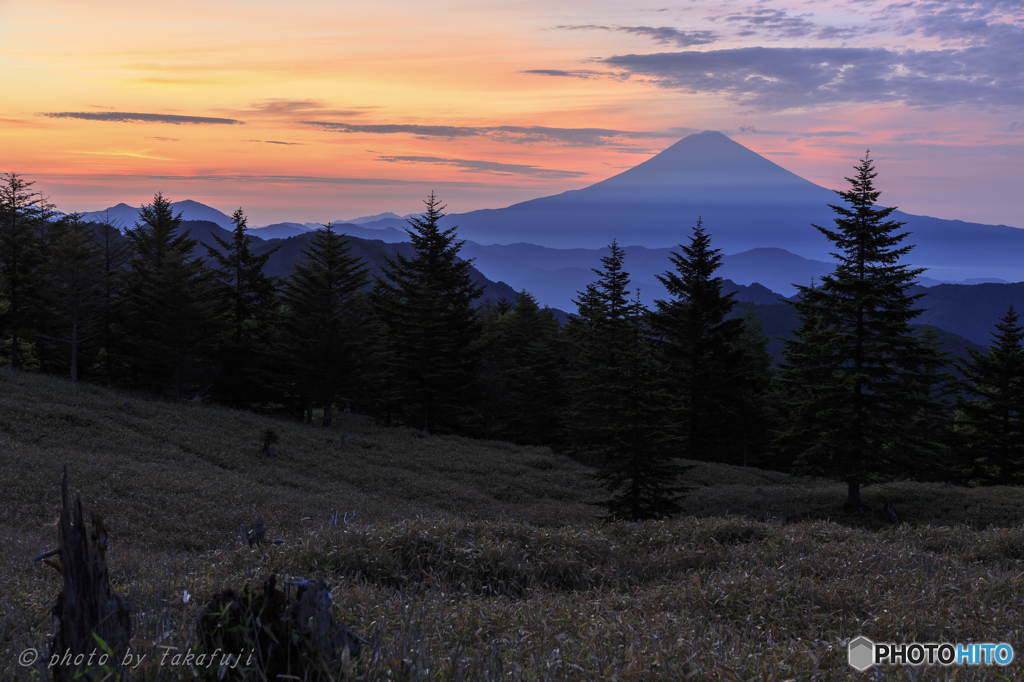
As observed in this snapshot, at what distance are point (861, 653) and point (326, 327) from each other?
3636cm

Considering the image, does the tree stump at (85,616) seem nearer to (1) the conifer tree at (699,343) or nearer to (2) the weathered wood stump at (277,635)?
(2) the weathered wood stump at (277,635)

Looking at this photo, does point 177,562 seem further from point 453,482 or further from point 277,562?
point 453,482

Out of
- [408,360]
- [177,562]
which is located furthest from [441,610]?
[408,360]

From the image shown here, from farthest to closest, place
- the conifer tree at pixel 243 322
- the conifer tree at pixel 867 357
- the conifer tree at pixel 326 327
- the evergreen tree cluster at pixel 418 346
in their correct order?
the conifer tree at pixel 243 322 → the conifer tree at pixel 326 327 → the evergreen tree cluster at pixel 418 346 → the conifer tree at pixel 867 357

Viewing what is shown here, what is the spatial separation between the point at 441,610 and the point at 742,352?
37.3 m

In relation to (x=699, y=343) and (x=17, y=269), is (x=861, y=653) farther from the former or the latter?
(x=17, y=269)

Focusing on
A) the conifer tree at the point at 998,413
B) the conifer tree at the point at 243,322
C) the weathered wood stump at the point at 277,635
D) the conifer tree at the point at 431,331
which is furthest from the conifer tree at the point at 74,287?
the conifer tree at the point at 998,413

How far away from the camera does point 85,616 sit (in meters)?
2.59

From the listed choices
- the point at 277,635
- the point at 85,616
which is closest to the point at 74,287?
the point at 85,616

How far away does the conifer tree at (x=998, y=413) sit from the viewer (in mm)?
34312

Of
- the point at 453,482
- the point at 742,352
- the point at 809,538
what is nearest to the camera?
the point at 809,538

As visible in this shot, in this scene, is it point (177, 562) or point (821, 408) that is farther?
point (821, 408)

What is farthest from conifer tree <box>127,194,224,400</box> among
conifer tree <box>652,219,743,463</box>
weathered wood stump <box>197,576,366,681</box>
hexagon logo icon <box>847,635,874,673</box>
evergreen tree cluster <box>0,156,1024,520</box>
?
hexagon logo icon <box>847,635,874,673</box>

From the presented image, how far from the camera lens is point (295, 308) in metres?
39.1
